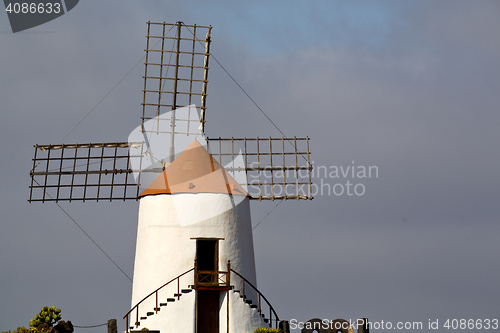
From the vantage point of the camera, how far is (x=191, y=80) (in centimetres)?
3020

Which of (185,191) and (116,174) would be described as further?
(116,174)

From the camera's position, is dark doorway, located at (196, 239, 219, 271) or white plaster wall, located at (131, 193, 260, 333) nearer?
white plaster wall, located at (131, 193, 260, 333)

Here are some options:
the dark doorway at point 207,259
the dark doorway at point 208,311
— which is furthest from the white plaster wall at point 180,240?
the dark doorway at point 208,311

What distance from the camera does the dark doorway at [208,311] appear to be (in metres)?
25.0

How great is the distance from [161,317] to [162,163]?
21.6ft

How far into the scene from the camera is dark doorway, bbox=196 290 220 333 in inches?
984

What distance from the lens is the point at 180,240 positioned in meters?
25.8

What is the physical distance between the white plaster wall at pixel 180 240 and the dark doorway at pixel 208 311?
70cm

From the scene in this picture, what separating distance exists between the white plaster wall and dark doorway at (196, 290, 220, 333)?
697mm

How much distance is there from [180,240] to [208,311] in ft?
8.35

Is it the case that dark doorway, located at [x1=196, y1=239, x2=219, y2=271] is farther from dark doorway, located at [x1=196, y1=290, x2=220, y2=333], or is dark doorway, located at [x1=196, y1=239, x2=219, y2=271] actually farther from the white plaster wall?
dark doorway, located at [x1=196, y1=290, x2=220, y2=333]

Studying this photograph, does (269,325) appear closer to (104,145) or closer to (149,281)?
(149,281)

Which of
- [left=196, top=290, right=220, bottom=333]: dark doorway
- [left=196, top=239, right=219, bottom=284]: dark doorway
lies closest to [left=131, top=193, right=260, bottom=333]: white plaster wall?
[left=196, top=239, right=219, bottom=284]: dark doorway

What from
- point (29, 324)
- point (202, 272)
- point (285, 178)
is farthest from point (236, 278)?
point (29, 324)
